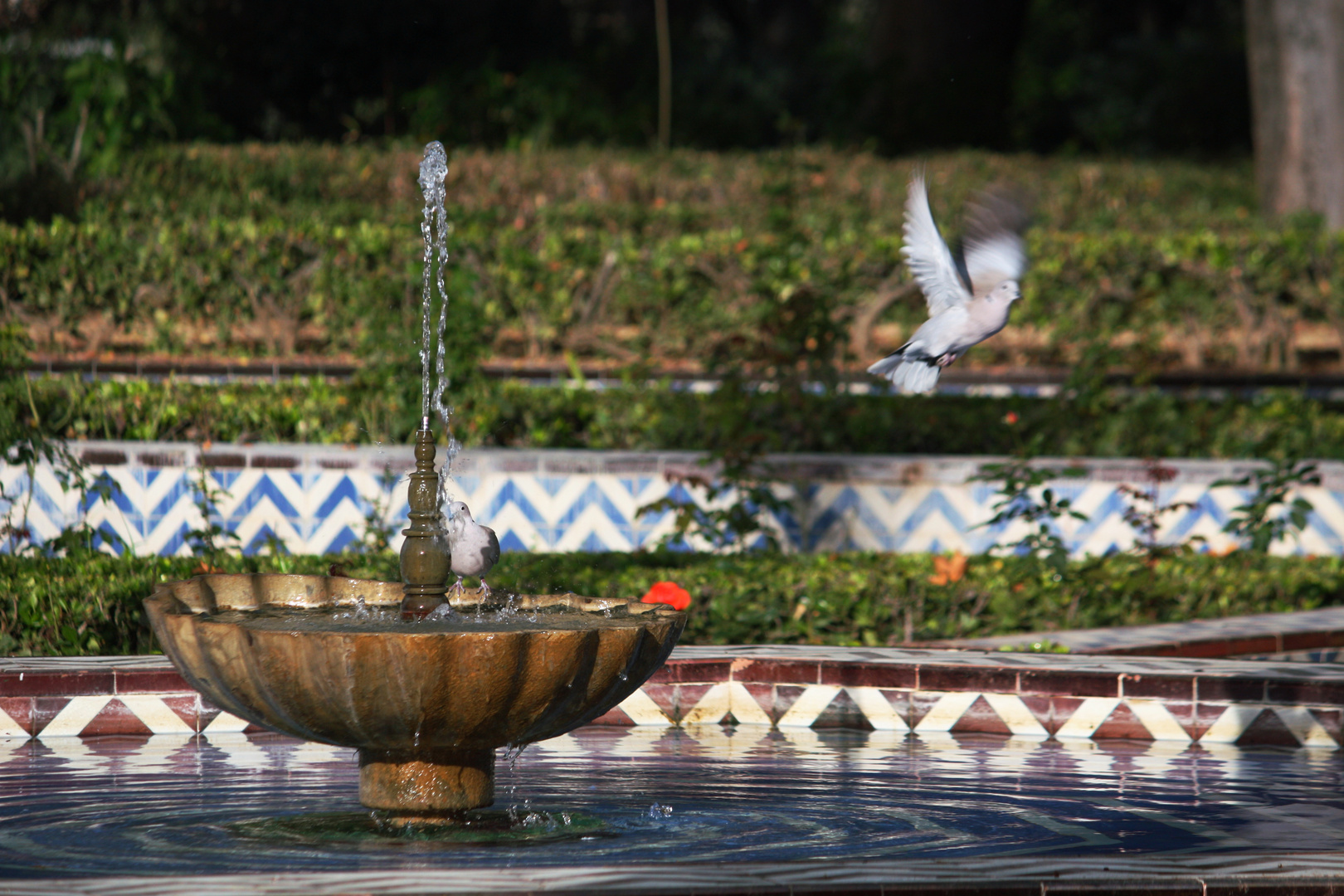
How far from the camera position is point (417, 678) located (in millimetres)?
3578

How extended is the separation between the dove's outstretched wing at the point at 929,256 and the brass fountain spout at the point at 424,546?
1.89 m

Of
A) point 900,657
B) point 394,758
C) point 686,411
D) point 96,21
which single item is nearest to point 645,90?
point 96,21

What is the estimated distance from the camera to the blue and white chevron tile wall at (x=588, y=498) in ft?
25.2

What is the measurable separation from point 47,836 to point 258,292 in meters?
7.58

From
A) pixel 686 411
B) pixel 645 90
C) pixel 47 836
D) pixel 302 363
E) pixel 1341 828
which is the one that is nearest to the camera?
pixel 47 836

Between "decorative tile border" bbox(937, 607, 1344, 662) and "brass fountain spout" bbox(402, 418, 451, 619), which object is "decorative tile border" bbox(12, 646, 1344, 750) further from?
"brass fountain spout" bbox(402, 418, 451, 619)

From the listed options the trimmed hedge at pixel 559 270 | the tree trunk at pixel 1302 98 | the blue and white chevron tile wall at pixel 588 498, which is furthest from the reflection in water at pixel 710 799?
the tree trunk at pixel 1302 98

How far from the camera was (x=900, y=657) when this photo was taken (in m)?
5.45

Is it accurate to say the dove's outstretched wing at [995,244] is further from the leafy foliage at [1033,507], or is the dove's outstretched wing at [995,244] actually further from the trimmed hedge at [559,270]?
the trimmed hedge at [559,270]

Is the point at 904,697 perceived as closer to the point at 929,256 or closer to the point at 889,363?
the point at 889,363

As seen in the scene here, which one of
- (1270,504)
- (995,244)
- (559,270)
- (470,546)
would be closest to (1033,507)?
(1270,504)

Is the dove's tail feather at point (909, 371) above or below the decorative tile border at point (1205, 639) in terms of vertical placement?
above

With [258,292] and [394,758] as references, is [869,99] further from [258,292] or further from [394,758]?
[394,758]

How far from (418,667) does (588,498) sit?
4.29 meters
